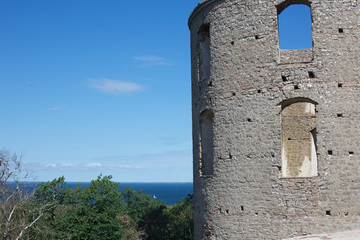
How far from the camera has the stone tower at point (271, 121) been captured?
982cm

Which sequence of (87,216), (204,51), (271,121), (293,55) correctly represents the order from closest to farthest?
1. (271,121)
2. (293,55)
3. (204,51)
4. (87,216)

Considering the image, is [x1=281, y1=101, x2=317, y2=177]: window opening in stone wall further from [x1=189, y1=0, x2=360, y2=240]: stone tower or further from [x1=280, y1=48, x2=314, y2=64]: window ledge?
[x1=189, y1=0, x2=360, y2=240]: stone tower

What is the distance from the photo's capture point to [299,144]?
13211 millimetres

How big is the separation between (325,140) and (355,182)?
126cm

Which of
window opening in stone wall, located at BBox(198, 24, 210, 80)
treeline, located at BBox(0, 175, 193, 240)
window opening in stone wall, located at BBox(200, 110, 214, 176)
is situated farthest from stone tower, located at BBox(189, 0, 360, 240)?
treeline, located at BBox(0, 175, 193, 240)

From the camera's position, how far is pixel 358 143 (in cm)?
990

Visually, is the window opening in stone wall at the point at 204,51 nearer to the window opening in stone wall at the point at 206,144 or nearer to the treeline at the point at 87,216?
the window opening in stone wall at the point at 206,144

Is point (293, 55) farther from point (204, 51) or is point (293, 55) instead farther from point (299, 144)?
point (299, 144)

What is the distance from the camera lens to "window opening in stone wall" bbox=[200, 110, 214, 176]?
39.6ft

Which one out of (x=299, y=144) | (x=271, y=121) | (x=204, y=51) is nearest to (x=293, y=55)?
(x=204, y=51)

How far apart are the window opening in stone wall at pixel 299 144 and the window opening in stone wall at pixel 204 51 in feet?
10.1

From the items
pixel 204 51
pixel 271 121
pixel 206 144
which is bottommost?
pixel 206 144

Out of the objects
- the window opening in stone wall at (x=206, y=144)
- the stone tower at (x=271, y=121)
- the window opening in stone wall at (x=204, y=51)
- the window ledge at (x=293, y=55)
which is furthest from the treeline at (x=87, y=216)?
the window ledge at (x=293, y=55)

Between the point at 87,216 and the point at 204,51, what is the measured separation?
9.36 meters
